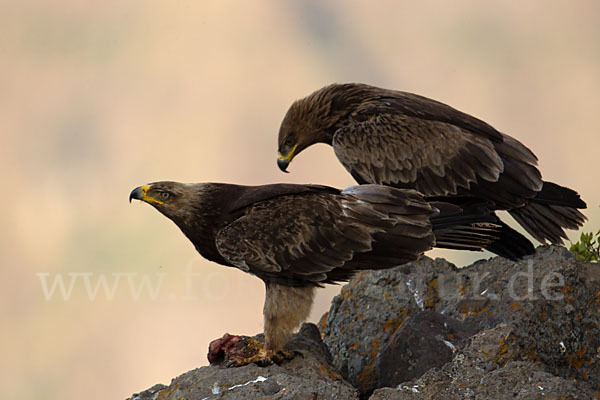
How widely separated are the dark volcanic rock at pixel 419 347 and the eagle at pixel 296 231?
640 mm

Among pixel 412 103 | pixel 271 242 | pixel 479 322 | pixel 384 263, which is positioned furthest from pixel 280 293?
pixel 412 103

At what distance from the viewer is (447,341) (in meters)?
6.22

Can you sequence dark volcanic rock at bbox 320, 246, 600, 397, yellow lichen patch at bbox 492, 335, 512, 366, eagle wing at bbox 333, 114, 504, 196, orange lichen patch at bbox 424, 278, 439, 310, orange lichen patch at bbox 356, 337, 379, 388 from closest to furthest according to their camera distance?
yellow lichen patch at bbox 492, 335, 512, 366 → dark volcanic rock at bbox 320, 246, 600, 397 → orange lichen patch at bbox 356, 337, 379, 388 → orange lichen patch at bbox 424, 278, 439, 310 → eagle wing at bbox 333, 114, 504, 196

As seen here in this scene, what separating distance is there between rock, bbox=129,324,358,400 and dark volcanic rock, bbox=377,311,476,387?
494 millimetres

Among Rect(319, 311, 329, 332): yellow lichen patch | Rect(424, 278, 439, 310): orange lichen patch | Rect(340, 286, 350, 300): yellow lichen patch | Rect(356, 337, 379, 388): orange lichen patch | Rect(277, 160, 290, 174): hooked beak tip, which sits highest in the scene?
Rect(277, 160, 290, 174): hooked beak tip

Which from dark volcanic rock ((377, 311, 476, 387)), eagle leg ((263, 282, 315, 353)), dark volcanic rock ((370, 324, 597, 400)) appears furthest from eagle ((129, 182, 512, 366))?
dark volcanic rock ((370, 324, 597, 400))

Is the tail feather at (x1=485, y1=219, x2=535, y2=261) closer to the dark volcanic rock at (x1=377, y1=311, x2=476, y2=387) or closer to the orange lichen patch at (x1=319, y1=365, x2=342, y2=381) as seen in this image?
the dark volcanic rock at (x1=377, y1=311, x2=476, y2=387)

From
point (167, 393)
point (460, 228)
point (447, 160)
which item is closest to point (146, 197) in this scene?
point (167, 393)

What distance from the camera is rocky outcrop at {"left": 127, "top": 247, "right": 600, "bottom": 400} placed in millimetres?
5594

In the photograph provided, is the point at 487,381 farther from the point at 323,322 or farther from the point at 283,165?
the point at 283,165

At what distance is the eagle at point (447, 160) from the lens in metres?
7.70

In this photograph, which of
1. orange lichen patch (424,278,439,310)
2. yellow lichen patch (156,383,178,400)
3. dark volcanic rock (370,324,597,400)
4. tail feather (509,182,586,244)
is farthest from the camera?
tail feather (509,182,586,244)

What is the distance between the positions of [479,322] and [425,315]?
0.73 metres

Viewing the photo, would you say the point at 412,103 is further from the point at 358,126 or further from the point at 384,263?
the point at 384,263
